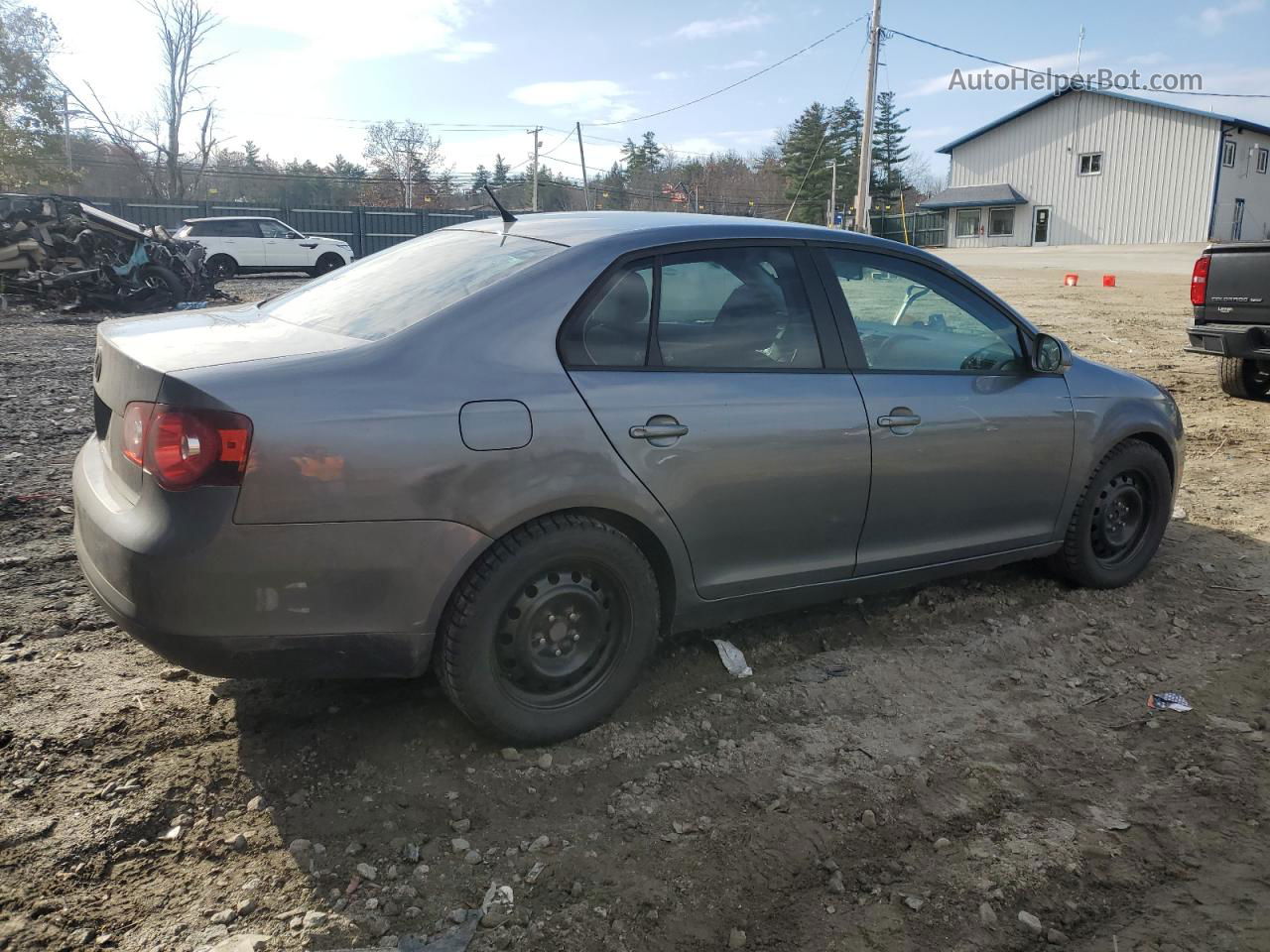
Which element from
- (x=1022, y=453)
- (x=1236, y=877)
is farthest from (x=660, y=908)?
(x=1022, y=453)

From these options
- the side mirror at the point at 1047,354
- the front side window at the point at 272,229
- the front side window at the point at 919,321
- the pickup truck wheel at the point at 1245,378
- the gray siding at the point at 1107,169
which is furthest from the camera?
the gray siding at the point at 1107,169

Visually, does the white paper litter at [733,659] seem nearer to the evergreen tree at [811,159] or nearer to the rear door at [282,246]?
the rear door at [282,246]

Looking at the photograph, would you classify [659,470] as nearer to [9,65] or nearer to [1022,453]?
[1022,453]

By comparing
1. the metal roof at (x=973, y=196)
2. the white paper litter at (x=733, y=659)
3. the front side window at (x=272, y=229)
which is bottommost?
the white paper litter at (x=733, y=659)

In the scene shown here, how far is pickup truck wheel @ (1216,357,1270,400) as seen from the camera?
9.45 m

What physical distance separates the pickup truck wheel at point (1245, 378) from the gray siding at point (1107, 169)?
1590 inches

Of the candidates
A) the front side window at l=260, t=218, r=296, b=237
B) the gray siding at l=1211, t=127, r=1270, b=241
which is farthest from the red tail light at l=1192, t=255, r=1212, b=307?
the gray siding at l=1211, t=127, r=1270, b=241

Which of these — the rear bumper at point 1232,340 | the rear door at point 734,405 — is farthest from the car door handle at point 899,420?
the rear bumper at point 1232,340

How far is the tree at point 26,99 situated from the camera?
3984 centimetres

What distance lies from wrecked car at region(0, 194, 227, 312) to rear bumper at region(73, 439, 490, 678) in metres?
15.9

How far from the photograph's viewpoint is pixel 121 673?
350 centimetres

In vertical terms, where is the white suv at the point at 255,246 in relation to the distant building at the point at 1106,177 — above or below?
below

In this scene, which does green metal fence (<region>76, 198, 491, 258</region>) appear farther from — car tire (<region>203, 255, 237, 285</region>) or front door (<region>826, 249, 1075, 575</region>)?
front door (<region>826, 249, 1075, 575</region>)

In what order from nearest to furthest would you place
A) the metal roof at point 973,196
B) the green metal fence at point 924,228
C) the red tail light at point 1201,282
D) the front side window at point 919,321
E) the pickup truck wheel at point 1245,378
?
1. the front side window at point 919,321
2. the red tail light at point 1201,282
3. the pickup truck wheel at point 1245,378
4. the metal roof at point 973,196
5. the green metal fence at point 924,228
